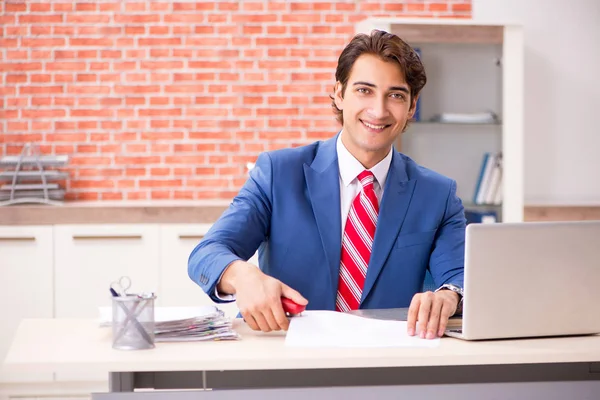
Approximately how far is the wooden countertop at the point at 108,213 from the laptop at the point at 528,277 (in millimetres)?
2417

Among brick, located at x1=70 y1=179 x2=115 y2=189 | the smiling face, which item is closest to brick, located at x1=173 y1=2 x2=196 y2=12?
brick, located at x1=70 y1=179 x2=115 y2=189

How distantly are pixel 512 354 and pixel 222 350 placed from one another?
1.78ft

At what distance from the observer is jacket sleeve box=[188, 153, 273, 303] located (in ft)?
5.85

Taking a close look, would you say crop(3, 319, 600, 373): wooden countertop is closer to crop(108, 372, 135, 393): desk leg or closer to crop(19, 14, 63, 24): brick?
crop(108, 372, 135, 393): desk leg

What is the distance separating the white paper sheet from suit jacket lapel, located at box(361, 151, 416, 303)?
31cm

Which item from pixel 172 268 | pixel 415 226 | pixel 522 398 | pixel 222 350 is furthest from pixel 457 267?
pixel 172 268

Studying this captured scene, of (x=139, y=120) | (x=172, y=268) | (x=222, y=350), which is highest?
(x=139, y=120)

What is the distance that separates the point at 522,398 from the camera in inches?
59.9

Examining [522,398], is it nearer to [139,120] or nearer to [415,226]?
[415,226]

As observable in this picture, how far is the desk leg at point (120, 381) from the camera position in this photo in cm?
146

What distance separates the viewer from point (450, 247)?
2.15 m

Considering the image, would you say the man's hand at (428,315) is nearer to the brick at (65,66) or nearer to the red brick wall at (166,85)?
the red brick wall at (166,85)

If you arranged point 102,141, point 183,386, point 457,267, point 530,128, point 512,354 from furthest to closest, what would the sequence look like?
point 530,128 → point 102,141 → point 457,267 → point 183,386 → point 512,354

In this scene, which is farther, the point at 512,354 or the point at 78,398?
the point at 78,398
